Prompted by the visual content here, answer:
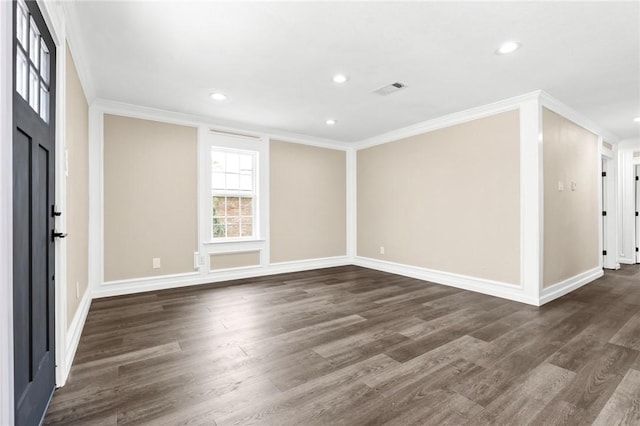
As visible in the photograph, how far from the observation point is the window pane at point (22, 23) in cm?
139

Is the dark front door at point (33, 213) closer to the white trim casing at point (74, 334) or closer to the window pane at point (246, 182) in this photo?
the white trim casing at point (74, 334)

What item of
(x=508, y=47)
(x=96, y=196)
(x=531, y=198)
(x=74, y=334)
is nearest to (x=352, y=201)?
(x=531, y=198)

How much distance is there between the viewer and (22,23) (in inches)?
56.7

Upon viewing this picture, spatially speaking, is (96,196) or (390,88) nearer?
(390,88)

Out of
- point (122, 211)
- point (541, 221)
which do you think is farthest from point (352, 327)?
point (122, 211)

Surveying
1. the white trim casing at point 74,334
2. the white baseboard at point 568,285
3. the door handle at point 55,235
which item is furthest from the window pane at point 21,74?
the white baseboard at point 568,285

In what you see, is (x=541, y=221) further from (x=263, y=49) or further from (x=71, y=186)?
(x=71, y=186)

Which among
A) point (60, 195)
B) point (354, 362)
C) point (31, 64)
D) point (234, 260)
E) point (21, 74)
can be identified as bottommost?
point (354, 362)

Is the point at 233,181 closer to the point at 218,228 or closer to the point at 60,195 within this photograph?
the point at 218,228

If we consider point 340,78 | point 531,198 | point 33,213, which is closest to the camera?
point 33,213

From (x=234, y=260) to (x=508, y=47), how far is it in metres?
4.38

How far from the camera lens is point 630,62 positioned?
2834mm

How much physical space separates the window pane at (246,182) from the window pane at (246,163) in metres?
0.13

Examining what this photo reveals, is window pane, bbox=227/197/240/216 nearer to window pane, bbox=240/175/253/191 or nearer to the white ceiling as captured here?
window pane, bbox=240/175/253/191
